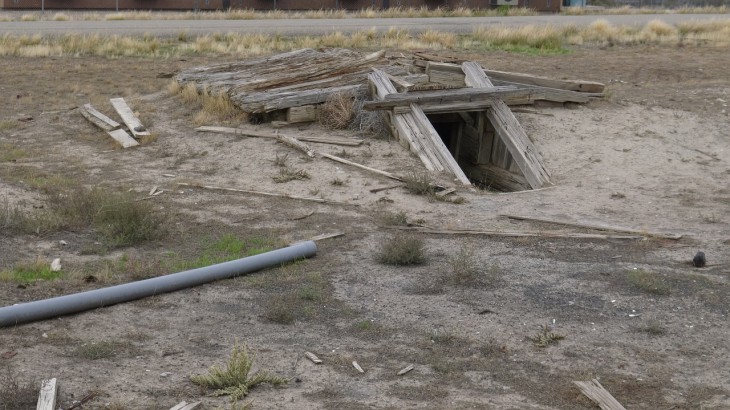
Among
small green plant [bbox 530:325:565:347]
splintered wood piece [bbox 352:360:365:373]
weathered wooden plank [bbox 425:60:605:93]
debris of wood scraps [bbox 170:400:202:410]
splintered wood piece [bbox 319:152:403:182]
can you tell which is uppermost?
weathered wooden plank [bbox 425:60:605:93]

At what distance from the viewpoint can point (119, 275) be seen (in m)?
9.30

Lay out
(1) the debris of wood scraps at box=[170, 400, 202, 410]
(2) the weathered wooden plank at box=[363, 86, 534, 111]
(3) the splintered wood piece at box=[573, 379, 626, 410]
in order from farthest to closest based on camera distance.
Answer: (2) the weathered wooden plank at box=[363, 86, 534, 111]
(3) the splintered wood piece at box=[573, 379, 626, 410]
(1) the debris of wood scraps at box=[170, 400, 202, 410]

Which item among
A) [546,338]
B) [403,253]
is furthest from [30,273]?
[546,338]

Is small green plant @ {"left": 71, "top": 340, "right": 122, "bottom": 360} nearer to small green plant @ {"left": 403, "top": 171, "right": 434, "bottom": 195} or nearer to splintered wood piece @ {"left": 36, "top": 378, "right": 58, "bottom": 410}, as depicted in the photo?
splintered wood piece @ {"left": 36, "top": 378, "right": 58, "bottom": 410}

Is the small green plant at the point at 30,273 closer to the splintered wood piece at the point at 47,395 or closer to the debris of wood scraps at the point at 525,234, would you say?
the splintered wood piece at the point at 47,395

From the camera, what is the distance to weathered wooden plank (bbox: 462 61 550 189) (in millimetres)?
14078

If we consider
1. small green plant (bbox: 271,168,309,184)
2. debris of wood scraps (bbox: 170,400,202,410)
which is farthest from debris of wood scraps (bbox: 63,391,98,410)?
small green plant (bbox: 271,168,309,184)

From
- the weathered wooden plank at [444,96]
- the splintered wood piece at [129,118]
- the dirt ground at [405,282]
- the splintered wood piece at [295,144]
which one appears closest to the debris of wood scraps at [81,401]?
the dirt ground at [405,282]

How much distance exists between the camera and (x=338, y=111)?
15062mm

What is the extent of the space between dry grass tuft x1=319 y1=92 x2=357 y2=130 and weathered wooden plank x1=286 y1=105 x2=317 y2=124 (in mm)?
133

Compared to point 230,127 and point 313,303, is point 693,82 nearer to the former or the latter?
point 230,127

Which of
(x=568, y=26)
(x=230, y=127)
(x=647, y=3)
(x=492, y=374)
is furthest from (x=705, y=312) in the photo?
(x=647, y=3)

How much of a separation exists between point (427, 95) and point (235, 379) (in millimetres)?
8454

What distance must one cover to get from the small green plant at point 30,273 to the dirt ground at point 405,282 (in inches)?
5.6
